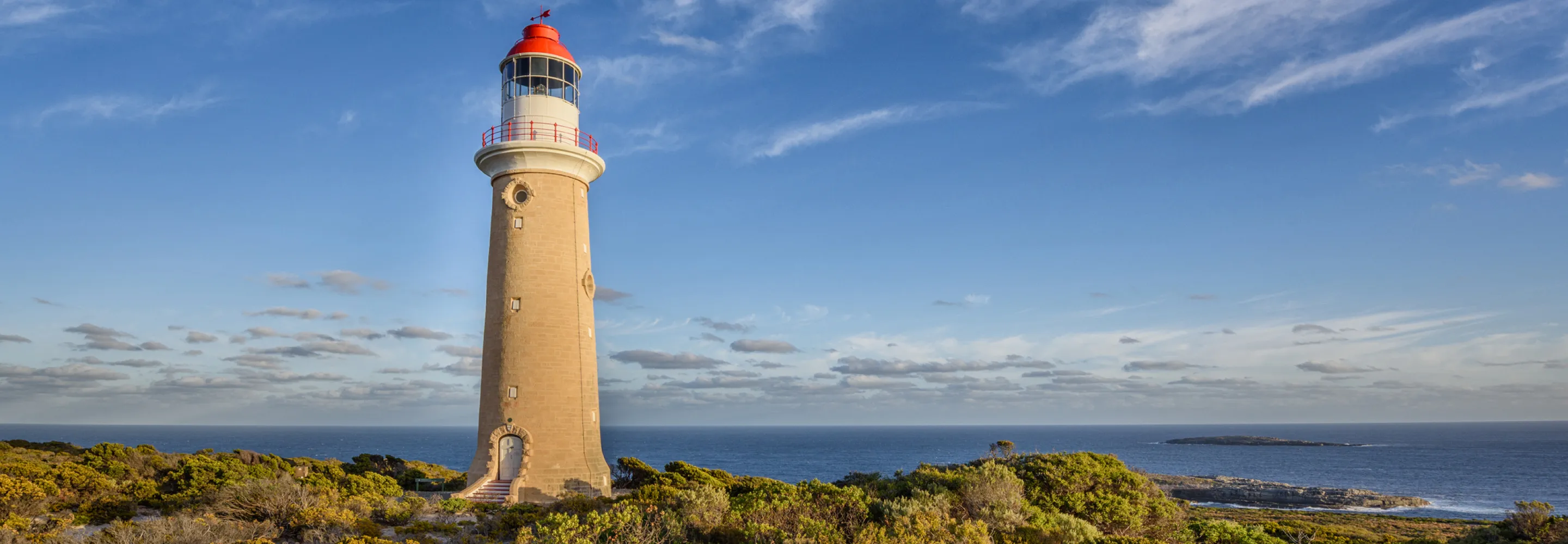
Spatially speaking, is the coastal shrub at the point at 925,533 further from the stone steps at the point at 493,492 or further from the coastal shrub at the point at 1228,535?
the stone steps at the point at 493,492

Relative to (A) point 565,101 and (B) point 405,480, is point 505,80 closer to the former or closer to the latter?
(A) point 565,101

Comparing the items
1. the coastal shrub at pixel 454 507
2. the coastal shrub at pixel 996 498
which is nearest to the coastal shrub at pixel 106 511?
the coastal shrub at pixel 454 507

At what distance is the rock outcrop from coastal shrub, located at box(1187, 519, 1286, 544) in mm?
42483

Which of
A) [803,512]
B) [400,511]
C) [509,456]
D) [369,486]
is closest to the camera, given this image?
[803,512]

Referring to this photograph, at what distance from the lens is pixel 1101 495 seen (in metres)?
17.5

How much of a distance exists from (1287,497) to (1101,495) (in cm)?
5248

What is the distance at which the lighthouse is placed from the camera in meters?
21.7

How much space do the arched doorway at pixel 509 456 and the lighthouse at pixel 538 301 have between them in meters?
0.02

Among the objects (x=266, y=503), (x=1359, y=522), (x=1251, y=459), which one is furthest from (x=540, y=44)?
(x=1251, y=459)

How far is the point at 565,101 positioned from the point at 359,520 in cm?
1167

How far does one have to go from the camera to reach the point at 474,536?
16000 mm

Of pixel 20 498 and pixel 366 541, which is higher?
pixel 20 498

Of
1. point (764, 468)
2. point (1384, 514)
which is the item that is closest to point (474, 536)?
point (1384, 514)

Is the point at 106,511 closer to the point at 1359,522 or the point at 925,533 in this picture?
the point at 925,533
